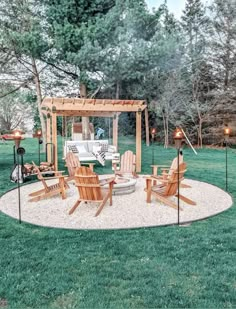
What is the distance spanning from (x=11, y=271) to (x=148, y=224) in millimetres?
2270

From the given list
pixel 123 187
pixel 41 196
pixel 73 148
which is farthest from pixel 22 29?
pixel 123 187

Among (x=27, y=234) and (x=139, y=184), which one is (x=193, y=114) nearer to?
(x=139, y=184)

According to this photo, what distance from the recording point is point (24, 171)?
871 cm

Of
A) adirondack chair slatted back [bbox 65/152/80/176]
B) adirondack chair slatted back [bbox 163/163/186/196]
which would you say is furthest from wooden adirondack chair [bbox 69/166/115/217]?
adirondack chair slatted back [bbox 65/152/80/176]

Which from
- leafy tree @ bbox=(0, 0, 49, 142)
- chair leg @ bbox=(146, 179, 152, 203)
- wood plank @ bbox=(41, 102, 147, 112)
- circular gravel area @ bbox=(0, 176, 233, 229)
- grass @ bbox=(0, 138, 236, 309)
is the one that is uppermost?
leafy tree @ bbox=(0, 0, 49, 142)

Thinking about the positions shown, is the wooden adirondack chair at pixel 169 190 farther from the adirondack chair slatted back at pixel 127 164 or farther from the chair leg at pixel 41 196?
the adirondack chair slatted back at pixel 127 164

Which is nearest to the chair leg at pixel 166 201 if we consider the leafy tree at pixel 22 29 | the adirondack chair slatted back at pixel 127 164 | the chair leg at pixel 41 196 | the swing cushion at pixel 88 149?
the chair leg at pixel 41 196

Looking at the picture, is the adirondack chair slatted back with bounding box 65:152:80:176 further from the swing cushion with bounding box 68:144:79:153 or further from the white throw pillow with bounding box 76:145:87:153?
the white throw pillow with bounding box 76:145:87:153

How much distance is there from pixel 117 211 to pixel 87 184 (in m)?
0.81

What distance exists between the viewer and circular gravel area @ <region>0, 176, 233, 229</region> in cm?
501

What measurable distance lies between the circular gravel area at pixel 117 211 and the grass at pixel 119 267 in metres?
0.31

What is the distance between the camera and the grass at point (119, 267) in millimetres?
2807

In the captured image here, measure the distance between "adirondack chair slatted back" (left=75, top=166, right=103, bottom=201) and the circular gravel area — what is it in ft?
1.05

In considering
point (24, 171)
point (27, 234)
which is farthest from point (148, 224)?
point (24, 171)
